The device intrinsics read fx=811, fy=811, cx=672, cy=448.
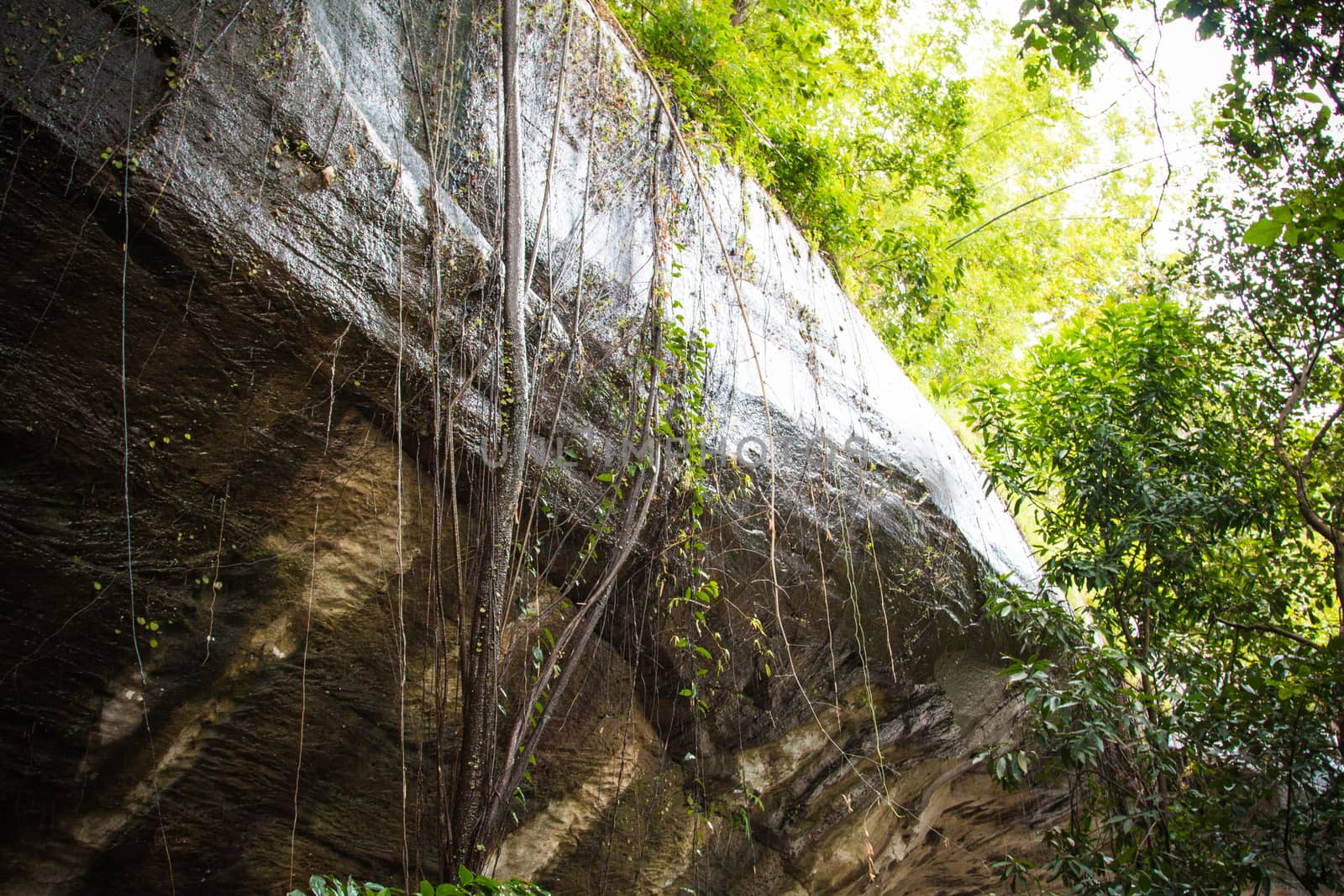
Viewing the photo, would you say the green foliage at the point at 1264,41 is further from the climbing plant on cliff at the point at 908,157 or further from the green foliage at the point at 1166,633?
the green foliage at the point at 1166,633

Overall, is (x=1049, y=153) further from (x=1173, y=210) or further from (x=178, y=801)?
(x=178, y=801)

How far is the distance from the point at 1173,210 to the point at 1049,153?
163cm

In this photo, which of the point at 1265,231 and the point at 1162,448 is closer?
the point at 1265,231

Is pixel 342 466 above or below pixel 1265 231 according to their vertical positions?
below

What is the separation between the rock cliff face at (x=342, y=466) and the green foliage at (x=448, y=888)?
0.91ft

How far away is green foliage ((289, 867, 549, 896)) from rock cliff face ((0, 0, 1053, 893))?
279 millimetres

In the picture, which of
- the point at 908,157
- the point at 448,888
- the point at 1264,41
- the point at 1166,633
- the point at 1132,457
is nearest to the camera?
the point at 448,888

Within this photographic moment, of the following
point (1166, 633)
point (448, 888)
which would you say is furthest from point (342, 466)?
point (1166, 633)

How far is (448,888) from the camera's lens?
5.24 feet

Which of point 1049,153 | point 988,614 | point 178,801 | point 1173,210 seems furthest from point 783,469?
point 1173,210

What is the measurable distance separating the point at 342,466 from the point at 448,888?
1.19 metres

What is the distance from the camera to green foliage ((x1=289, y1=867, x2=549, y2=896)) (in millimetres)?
1598

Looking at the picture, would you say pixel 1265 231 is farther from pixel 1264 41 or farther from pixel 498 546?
pixel 498 546

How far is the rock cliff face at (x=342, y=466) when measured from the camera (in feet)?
6.40
